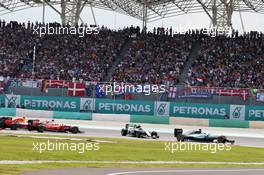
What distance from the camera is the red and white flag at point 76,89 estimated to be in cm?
4697

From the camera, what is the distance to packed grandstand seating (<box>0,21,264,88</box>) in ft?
167

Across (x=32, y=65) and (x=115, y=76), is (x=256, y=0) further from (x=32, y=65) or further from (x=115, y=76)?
(x=32, y=65)

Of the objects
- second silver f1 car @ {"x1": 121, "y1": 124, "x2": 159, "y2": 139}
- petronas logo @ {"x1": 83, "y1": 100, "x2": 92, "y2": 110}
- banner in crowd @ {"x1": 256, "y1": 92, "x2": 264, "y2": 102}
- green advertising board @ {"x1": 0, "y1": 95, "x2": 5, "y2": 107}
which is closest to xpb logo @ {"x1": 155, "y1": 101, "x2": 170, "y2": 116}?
petronas logo @ {"x1": 83, "y1": 100, "x2": 92, "y2": 110}

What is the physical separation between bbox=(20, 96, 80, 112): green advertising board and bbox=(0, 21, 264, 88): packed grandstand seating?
5324 mm

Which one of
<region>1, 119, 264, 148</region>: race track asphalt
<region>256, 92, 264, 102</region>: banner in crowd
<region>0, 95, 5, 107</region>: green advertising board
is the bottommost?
<region>1, 119, 264, 148</region>: race track asphalt

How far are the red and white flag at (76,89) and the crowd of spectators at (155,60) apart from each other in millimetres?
5503

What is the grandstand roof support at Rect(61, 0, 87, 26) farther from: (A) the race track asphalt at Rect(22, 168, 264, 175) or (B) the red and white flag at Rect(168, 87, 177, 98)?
(A) the race track asphalt at Rect(22, 168, 264, 175)

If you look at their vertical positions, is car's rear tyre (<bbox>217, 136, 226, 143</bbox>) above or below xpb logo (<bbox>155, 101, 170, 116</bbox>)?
below

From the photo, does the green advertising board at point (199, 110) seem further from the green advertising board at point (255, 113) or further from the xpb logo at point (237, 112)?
the green advertising board at point (255, 113)

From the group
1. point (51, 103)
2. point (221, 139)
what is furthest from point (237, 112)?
point (51, 103)

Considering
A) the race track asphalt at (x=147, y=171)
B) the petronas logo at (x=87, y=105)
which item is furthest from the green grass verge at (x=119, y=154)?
the petronas logo at (x=87, y=105)

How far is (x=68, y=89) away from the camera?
1866 inches

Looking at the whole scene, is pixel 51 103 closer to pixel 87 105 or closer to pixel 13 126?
pixel 87 105

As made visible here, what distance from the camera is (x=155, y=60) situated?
5416 cm
